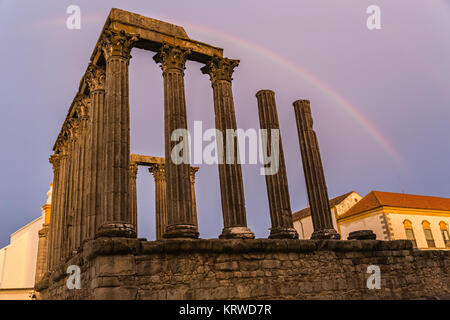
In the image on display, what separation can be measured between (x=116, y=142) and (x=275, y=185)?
5.98 m

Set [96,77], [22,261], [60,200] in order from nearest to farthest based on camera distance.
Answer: [96,77], [60,200], [22,261]

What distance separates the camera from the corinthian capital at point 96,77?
41.5 ft

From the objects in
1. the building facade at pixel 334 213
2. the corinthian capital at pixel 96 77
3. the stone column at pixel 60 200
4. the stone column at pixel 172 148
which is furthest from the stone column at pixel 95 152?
the building facade at pixel 334 213

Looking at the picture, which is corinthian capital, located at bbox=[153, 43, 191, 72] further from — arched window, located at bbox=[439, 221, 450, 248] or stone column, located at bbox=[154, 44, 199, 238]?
arched window, located at bbox=[439, 221, 450, 248]

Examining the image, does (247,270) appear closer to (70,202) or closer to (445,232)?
(70,202)

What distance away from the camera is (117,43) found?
36.2 ft

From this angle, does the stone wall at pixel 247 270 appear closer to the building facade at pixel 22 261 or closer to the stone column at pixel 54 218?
the stone column at pixel 54 218

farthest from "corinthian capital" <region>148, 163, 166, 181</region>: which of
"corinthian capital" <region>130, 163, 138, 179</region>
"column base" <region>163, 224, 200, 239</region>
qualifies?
"column base" <region>163, 224, 200, 239</region>

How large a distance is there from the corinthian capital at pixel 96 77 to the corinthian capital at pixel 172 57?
2289 mm

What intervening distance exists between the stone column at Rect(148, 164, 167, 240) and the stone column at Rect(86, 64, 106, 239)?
27.0ft

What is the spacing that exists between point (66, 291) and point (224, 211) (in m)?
5.32

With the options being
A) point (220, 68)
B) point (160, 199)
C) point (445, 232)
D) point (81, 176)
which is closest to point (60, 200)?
point (81, 176)

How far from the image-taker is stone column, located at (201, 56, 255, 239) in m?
11.2
